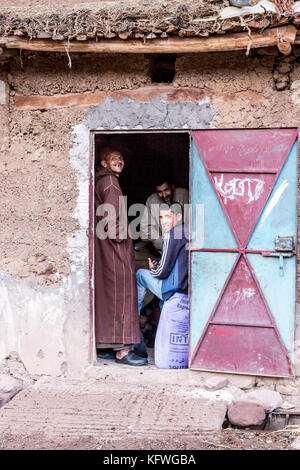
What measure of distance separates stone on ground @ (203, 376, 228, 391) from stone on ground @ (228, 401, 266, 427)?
0.31m

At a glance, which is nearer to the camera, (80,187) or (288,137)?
(288,137)

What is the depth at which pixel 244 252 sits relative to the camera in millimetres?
5363

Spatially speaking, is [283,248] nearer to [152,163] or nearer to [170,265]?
[170,265]

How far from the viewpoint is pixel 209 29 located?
4957 mm

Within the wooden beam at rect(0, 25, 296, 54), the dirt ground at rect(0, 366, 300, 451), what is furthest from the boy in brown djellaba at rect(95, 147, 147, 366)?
the wooden beam at rect(0, 25, 296, 54)

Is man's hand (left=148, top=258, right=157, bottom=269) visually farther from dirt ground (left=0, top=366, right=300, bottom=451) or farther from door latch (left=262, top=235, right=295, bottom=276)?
door latch (left=262, top=235, right=295, bottom=276)

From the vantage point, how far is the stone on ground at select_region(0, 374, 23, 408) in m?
5.24

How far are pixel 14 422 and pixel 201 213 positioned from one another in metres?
2.44

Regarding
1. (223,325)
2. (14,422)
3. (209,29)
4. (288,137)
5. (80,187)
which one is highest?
(209,29)

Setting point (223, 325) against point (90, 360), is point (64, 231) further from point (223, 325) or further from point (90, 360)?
point (223, 325)

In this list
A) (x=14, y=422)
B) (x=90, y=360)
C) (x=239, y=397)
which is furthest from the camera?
(x=90, y=360)

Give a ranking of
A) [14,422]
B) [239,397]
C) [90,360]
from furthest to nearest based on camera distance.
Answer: [90,360] → [239,397] → [14,422]

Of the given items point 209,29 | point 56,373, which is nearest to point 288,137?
point 209,29

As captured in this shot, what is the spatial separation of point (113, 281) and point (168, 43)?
2.42m
